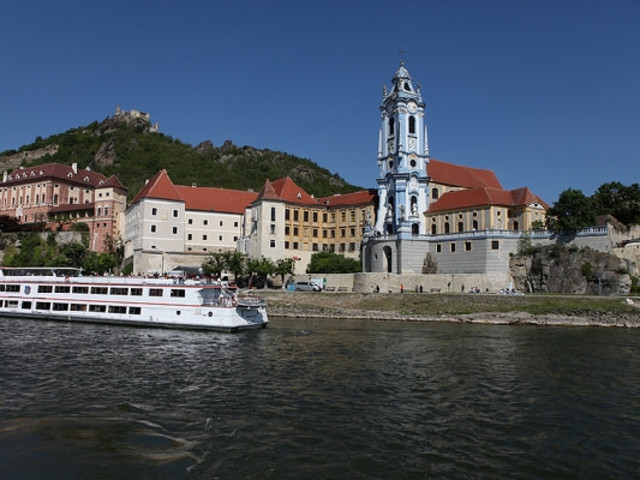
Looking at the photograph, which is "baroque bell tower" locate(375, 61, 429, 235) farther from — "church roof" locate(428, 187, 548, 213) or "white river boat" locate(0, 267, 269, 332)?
"white river boat" locate(0, 267, 269, 332)

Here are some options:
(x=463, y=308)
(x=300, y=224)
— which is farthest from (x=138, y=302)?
(x=300, y=224)

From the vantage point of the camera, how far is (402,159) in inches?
2842

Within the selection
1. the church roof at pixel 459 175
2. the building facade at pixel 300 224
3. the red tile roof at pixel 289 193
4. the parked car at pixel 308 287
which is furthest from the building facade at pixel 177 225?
the church roof at pixel 459 175

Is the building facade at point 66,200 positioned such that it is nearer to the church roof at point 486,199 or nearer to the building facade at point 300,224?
the building facade at point 300,224

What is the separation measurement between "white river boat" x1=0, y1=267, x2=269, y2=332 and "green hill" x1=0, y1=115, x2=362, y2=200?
7243cm

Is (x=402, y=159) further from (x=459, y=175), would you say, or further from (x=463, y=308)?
(x=463, y=308)

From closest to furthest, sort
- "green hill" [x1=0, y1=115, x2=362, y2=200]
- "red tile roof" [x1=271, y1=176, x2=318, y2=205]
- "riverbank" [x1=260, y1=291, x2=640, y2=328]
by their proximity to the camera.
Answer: "riverbank" [x1=260, y1=291, x2=640, y2=328] → "red tile roof" [x1=271, y1=176, x2=318, y2=205] → "green hill" [x1=0, y1=115, x2=362, y2=200]

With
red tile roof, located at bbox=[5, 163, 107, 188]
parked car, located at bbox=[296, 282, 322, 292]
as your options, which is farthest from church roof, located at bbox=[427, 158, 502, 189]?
red tile roof, located at bbox=[5, 163, 107, 188]

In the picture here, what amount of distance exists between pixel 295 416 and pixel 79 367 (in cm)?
1318

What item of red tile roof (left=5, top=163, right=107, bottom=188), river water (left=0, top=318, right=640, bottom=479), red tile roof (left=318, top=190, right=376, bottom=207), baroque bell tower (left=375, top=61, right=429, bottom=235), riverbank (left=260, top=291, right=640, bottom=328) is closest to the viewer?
river water (left=0, top=318, right=640, bottom=479)

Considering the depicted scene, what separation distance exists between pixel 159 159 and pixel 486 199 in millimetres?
101969

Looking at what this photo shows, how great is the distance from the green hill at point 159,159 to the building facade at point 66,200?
51.6ft

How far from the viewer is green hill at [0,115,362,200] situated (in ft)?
441

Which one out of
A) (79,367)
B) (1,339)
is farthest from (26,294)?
(79,367)
